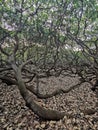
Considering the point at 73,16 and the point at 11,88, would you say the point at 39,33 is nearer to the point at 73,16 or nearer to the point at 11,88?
the point at 73,16

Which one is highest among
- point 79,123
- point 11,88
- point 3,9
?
point 3,9

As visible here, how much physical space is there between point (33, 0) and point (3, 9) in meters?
1.69

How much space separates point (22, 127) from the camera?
19.6 feet

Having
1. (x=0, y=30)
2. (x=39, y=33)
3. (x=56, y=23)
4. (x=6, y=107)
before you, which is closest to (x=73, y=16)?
(x=56, y=23)

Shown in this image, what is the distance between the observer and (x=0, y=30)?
40.0 ft

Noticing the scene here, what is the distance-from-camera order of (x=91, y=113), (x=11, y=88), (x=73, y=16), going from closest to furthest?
(x=91, y=113) → (x=11, y=88) → (x=73, y=16)

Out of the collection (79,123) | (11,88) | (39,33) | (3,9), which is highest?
(3,9)

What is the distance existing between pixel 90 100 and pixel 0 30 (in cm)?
646

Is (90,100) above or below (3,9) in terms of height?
below

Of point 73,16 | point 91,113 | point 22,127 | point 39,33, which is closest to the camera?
point 22,127

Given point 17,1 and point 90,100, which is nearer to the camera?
point 90,100

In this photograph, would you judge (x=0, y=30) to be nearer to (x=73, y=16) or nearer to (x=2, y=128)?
(x=73, y=16)

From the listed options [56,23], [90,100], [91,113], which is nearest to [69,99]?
[90,100]

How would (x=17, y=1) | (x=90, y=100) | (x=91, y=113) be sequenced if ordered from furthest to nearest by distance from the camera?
(x=17, y=1)
(x=90, y=100)
(x=91, y=113)
